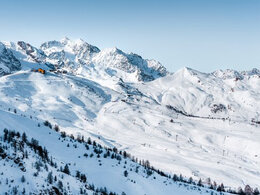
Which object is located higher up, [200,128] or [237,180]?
[200,128]

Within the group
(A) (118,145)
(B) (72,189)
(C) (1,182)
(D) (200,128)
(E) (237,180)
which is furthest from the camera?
(D) (200,128)

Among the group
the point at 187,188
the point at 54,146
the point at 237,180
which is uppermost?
the point at 54,146

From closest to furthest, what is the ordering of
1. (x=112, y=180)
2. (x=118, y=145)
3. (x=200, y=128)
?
(x=112, y=180), (x=118, y=145), (x=200, y=128)

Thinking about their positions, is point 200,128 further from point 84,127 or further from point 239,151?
point 84,127

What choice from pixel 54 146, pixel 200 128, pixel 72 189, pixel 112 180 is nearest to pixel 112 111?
pixel 200 128

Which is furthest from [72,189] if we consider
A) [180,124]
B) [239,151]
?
[180,124]

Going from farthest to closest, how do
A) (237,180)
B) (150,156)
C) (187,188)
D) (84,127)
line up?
(84,127), (150,156), (237,180), (187,188)

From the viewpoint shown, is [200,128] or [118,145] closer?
[118,145]

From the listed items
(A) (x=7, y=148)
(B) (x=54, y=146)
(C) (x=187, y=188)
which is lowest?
(C) (x=187, y=188)

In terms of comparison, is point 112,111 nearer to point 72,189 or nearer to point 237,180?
point 237,180
